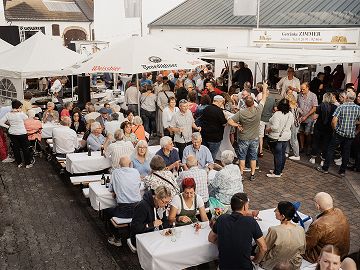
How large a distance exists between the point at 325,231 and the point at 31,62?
10078 millimetres

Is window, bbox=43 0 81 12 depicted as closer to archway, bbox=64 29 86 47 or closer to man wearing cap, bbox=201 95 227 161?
archway, bbox=64 29 86 47

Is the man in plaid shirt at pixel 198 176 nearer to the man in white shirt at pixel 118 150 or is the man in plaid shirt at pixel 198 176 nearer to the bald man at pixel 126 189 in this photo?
the bald man at pixel 126 189

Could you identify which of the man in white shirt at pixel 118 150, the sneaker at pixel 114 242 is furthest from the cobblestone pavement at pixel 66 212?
the man in white shirt at pixel 118 150

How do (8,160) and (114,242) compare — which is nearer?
(114,242)

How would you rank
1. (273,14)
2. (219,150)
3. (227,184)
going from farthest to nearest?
(273,14) < (219,150) < (227,184)

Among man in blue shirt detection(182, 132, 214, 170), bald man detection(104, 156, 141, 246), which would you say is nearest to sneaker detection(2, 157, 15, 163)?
man in blue shirt detection(182, 132, 214, 170)

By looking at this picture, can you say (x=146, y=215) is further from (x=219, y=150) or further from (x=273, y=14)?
(x=273, y=14)

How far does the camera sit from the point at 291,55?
41.0 ft

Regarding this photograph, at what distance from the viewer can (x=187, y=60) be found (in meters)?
9.95

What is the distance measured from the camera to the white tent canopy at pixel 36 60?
1180 centimetres

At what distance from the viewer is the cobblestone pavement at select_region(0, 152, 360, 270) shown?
19.4 feet

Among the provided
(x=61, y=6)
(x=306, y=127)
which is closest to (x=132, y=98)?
(x=306, y=127)

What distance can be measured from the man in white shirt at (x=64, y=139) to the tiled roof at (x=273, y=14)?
11285mm

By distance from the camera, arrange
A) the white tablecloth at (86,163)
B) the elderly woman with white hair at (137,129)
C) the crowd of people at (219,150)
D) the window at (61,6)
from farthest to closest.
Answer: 1. the window at (61,6)
2. the elderly woman with white hair at (137,129)
3. the white tablecloth at (86,163)
4. the crowd of people at (219,150)
